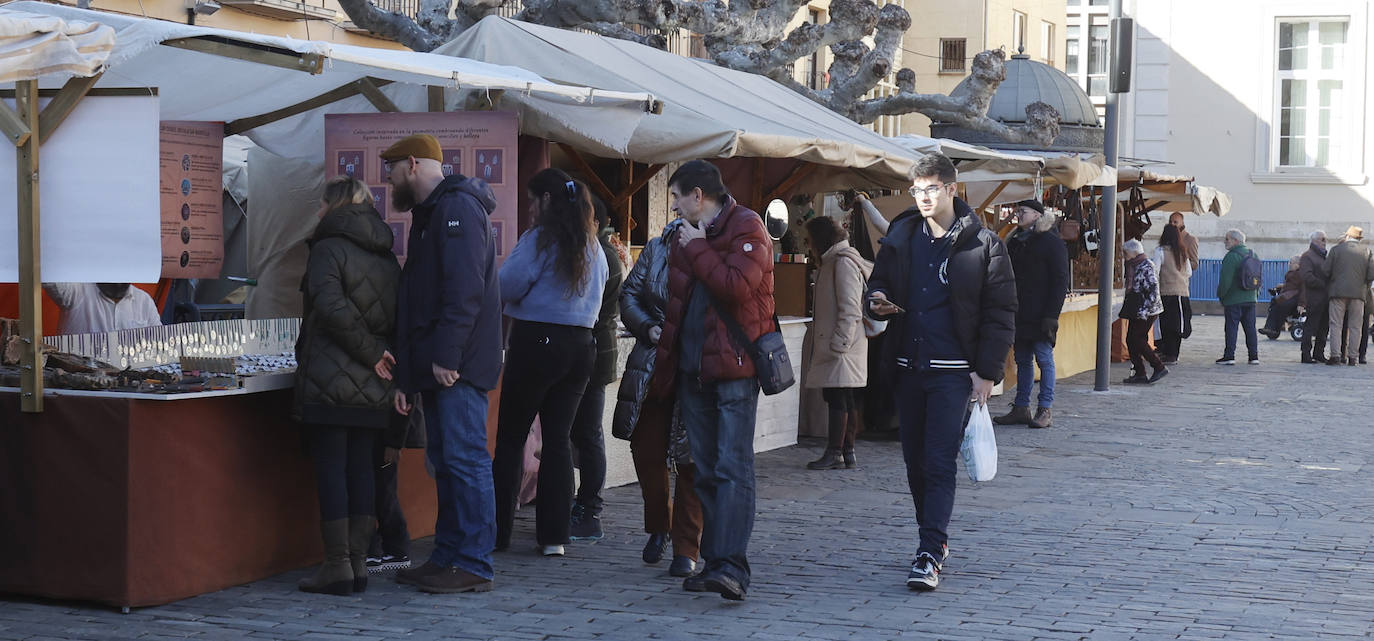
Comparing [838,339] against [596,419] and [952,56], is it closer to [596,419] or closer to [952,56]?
[596,419]

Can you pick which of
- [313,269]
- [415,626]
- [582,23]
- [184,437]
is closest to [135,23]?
[313,269]

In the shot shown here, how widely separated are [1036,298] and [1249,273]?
27.0ft

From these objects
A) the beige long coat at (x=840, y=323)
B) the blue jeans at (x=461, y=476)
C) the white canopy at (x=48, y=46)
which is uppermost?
the white canopy at (x=48, y=46)

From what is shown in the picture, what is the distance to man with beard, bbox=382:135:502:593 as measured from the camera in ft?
20.6

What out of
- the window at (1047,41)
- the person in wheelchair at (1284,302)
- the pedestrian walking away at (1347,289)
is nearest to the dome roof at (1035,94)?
the person in wheelchair at (1284,302)

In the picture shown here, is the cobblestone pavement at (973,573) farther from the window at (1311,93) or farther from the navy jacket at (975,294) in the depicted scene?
the window at (1311,93)

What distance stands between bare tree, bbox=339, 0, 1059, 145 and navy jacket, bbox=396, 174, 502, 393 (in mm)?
7340

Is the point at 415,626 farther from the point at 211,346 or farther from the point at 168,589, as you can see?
the point at 211,346

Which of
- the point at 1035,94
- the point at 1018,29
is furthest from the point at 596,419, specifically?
the point at 1018,29

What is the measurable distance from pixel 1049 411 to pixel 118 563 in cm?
872

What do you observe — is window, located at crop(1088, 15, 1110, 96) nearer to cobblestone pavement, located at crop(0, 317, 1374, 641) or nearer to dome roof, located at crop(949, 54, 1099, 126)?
dome roof, located at crop(949, 54, 1099, 126)

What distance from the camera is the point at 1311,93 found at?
35.8m

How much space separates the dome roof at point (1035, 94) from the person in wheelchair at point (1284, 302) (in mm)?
6799

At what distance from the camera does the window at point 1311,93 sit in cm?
3550
